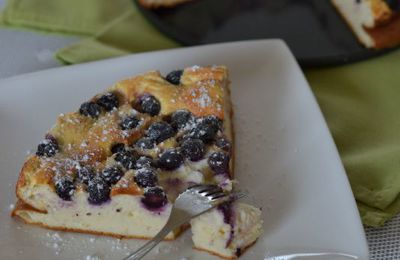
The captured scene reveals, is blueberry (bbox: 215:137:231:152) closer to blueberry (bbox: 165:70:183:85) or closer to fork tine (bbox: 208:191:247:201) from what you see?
fork tine (bbox: 208:191:247:201)

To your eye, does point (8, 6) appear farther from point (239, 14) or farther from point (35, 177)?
point (35, 177)

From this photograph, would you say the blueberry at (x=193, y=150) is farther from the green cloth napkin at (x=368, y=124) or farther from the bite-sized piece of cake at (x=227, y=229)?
the green cloth napkin at (x=368, y=124)

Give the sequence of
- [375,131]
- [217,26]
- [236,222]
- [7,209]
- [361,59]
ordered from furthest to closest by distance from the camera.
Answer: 1. [217,26]
2. [361,59]
3. [375,131]
4. [7,209]
5. [236,222]

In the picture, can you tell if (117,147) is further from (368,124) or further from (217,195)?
(368,124)

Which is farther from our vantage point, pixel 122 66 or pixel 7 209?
pixel 122 66

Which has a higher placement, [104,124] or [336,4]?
[104,124]

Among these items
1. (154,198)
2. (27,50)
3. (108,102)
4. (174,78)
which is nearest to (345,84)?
(174,78)

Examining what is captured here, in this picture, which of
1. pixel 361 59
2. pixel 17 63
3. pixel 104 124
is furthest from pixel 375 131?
pixel 17 63
